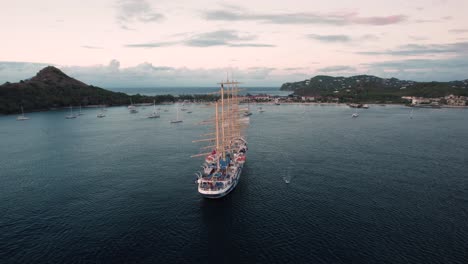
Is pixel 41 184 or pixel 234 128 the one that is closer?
pixel 41 184

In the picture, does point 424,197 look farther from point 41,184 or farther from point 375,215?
point 41,184

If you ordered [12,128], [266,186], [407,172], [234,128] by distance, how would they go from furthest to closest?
[12,128], [234,128], [407,172], [266,186]

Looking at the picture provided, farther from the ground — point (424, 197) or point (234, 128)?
point (234, 128)

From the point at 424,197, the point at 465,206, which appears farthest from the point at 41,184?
the point at 465,206

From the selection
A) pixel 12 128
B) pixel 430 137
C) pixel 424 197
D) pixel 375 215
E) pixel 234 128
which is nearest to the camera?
pixel 375 215

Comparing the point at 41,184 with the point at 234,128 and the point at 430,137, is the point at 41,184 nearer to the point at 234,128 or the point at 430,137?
the point at 234,128

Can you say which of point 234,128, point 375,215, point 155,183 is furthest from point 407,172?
point 155,183
